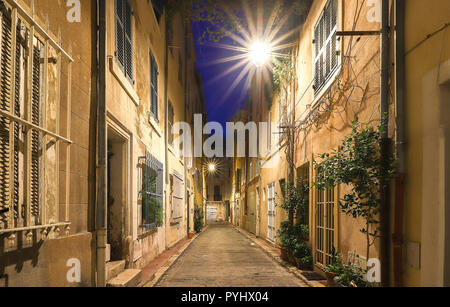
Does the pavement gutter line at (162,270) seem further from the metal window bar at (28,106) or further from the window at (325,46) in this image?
the window at (325,46)

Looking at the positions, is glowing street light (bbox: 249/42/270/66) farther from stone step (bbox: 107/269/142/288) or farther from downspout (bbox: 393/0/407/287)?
stone step (bbox: 107/269/142/288)

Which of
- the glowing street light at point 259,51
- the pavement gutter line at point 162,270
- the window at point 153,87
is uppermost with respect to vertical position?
the glowing street light at point 259,51

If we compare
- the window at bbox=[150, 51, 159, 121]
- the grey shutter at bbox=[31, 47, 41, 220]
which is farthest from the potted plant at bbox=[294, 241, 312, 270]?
the grey shutter at bbox=[31, 47, 41, 220]

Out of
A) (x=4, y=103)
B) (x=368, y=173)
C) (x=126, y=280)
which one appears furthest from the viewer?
(x=126, y=280)

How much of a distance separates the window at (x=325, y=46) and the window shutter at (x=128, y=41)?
13.7 ft

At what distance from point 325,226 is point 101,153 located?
15.8ft

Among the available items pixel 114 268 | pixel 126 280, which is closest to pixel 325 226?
pixel 126 280

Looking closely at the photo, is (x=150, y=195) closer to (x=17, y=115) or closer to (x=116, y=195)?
(x=116, y=195)

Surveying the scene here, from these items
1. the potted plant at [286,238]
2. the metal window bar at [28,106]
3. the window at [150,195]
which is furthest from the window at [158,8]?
the potted plant at [286,238]

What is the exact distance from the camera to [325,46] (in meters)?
6.97

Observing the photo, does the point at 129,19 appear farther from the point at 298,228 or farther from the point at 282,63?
the point at 298,228

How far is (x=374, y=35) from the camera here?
15.2 feet

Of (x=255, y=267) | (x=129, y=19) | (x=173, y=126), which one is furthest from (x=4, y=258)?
(x=173, y=126)

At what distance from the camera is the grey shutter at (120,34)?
5975 millimetres
